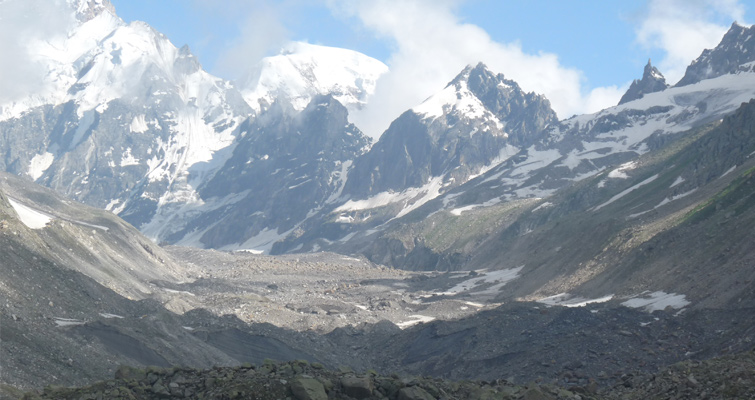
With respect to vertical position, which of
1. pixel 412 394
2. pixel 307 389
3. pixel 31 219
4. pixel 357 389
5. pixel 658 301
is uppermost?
pixel 31 219

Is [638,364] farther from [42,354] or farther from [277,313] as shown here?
[277,313]

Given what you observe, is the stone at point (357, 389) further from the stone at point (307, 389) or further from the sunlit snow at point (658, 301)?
the sunlit snow at point (658, 301)

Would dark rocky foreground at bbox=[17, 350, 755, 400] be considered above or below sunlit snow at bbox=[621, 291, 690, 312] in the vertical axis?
above

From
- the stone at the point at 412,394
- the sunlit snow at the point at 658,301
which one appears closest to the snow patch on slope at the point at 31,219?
the sunlit snow at the point at 658,301

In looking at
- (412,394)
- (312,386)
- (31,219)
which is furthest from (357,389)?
(31,219)

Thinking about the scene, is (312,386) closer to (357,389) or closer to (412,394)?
(357,389)

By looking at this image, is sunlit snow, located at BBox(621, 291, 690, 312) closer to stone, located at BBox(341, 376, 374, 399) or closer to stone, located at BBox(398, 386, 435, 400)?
stone, located at BBox(398, 386, 435, 400)

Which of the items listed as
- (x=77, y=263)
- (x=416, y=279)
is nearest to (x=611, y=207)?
(x=416, y=279)

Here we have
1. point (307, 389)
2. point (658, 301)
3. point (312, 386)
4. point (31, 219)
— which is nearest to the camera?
point (307, 389)

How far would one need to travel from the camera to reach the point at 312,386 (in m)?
27.0

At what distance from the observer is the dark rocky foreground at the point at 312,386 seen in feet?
89.1

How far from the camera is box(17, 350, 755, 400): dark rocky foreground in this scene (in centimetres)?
2716

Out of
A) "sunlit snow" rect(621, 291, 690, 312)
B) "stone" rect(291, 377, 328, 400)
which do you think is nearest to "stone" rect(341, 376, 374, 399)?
"stone" rect(291, 377, 328, 400)

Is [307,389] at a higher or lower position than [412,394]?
higher
